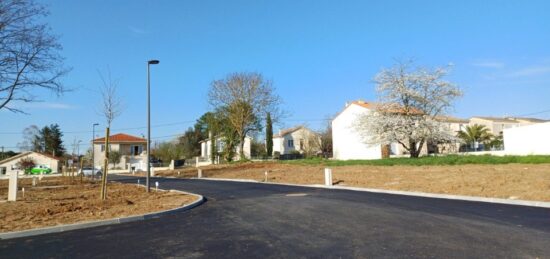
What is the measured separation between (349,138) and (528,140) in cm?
2083

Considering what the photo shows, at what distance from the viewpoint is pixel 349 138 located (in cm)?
5466

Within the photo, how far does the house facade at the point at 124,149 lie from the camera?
7656cm

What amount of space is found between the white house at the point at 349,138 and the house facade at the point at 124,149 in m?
38.0

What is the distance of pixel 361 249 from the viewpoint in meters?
6.86

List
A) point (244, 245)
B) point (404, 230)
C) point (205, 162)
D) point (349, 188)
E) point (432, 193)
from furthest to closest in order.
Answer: point (205, 162), point (349, 188), point (432, 193), point (404, 230), point (244, 245)

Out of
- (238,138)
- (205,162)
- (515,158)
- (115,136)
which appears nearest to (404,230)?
(515,158)

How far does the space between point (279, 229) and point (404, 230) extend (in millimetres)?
2717

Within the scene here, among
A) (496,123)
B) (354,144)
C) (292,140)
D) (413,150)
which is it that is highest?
(496,123)

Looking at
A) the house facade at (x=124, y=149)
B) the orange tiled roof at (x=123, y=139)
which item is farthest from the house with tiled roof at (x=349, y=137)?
the orange tiled roof at (x=123, y=139)

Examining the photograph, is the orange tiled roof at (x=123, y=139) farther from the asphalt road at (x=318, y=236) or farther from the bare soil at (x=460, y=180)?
the asphalt road at (x=318, y=236)

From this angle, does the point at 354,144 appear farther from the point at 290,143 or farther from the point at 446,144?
the point at 290,143

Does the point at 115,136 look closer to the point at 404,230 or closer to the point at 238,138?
the point at 238,138

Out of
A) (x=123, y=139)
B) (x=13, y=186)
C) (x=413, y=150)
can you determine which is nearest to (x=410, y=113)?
(x=413, y=150)

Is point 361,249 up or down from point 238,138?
down
